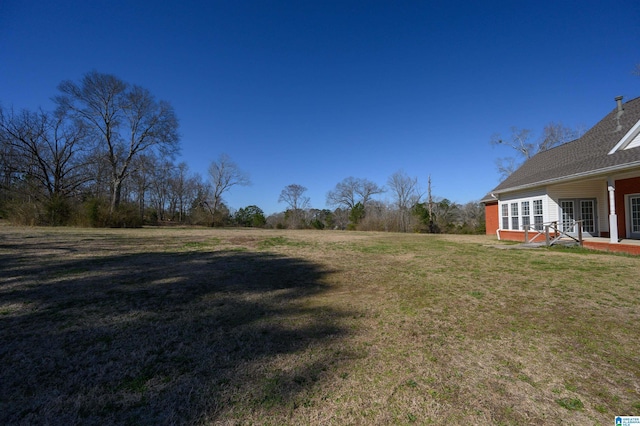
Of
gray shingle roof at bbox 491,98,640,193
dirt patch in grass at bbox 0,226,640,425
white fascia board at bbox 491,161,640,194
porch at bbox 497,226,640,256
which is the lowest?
dirt patch in grass at bbox 0,226,640,425

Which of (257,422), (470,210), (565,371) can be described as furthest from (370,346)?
(470,210)

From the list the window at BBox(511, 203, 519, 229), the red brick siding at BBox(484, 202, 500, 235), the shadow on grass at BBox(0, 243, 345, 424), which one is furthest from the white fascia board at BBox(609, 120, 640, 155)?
the shadow on grass at BBox(0, 243, 345, 424)

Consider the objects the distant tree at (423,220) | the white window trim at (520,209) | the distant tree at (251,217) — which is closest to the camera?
the white window trim at (520,209)

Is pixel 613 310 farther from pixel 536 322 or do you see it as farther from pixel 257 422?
pixel 257 422

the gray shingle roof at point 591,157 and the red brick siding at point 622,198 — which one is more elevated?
the gray shingle roof at point 591,157

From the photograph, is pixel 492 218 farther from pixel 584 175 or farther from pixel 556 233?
pixel 584 175

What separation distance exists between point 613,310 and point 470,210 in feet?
148

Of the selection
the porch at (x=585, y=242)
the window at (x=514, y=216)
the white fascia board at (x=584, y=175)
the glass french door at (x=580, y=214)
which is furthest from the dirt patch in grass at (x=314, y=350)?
the window at (x=514, y=216)

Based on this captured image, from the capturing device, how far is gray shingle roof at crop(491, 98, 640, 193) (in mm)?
9086

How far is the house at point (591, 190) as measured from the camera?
30.3 ft

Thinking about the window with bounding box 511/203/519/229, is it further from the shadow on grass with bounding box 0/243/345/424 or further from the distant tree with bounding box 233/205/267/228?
the distant tree with bounding box 233/205/267/228

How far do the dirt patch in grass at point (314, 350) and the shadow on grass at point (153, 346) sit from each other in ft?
0.05

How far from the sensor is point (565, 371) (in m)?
2.25

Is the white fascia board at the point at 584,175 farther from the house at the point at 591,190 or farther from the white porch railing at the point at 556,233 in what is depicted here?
the white porch railing at the point at 556,233
